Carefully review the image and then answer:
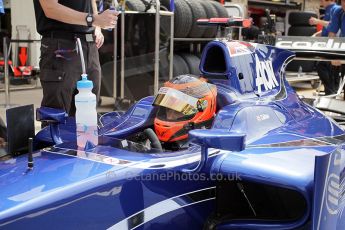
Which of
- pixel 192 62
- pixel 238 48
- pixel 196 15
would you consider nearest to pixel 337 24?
pixel 196 15

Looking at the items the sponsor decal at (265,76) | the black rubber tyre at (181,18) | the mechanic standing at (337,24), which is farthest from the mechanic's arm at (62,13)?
the mechanic standing at (337,24)

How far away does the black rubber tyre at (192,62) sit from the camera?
23.9 ft

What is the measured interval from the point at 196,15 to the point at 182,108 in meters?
4.89

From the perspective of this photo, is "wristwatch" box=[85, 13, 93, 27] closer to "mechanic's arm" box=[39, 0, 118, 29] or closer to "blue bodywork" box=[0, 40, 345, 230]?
"mechanic's arm" box=[39, 0, 118, 29]

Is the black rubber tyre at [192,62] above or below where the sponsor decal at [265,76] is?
below

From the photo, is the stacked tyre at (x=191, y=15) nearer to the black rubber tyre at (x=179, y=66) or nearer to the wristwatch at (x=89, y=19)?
the black rubber tyre at (x=179, y=66)

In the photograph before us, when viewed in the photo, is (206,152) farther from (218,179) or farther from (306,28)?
(306,28)

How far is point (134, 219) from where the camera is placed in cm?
194

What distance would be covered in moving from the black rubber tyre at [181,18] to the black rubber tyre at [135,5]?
1.52 ft

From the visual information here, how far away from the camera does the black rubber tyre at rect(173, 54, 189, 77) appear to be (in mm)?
7133

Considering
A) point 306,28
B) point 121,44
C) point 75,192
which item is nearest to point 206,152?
point 75,192

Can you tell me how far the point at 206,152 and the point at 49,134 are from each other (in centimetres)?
87

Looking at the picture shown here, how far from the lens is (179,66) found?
720 centimetres

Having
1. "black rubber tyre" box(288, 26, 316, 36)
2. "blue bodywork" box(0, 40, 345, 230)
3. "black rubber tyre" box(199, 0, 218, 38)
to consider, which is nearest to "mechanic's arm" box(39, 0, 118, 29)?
"blue bodywork" box(0, 40, 345, 230)
